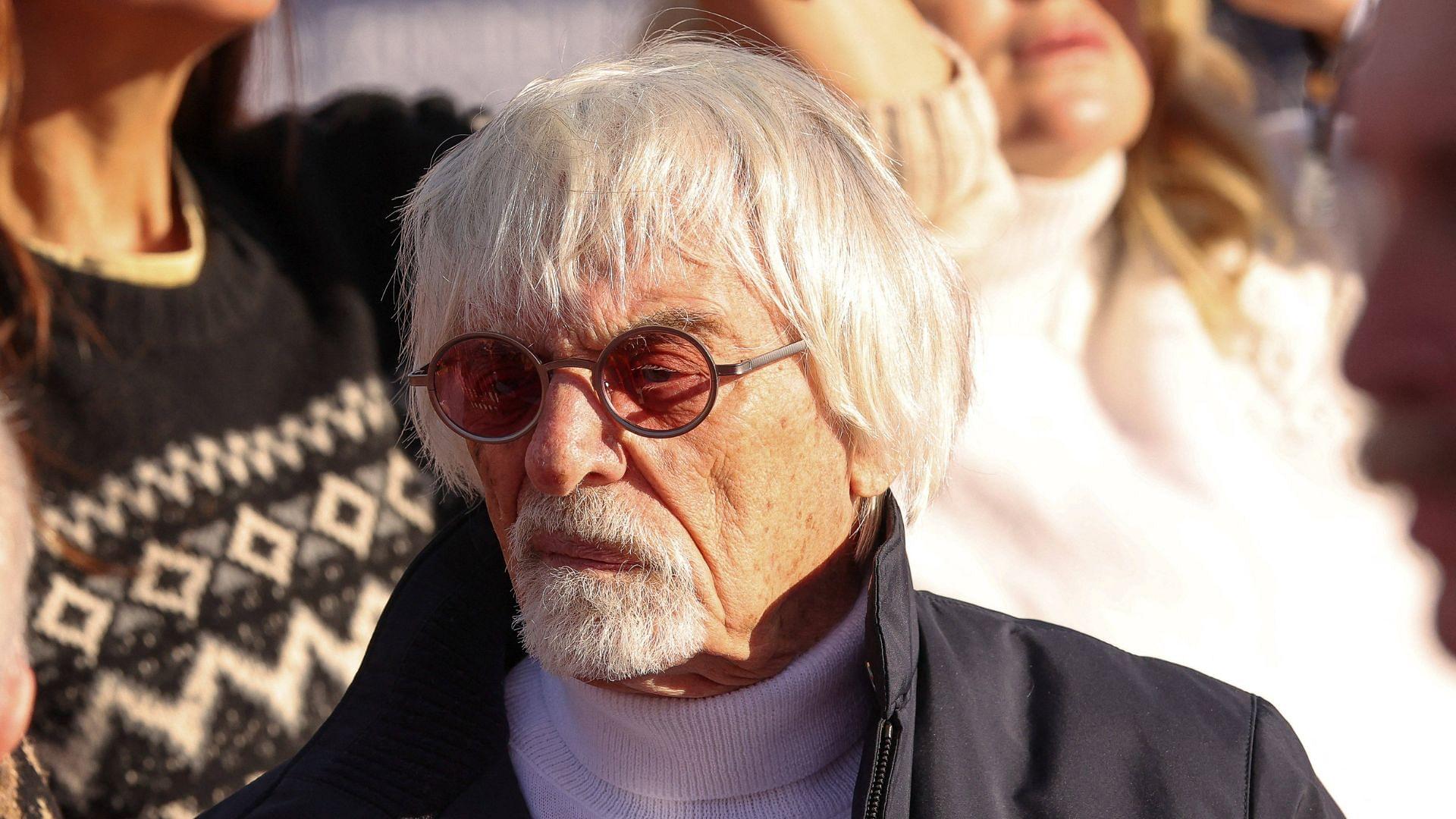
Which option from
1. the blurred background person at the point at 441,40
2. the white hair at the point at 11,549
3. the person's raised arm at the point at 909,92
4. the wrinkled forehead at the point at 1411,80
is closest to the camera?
the wrinkled forehead at the point at 1411,80

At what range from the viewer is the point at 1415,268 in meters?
0.37

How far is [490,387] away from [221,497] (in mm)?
878

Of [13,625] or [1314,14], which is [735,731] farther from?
[1314,14]

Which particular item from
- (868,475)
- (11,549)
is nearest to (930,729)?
(868,475)

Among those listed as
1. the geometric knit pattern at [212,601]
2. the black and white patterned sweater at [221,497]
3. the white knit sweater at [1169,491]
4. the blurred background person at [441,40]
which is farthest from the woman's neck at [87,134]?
the white knit sweater at [1169,491]

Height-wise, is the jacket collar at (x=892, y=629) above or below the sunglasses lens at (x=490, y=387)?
below

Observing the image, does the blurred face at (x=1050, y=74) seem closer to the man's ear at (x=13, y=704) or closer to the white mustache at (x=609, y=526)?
the white mustache at (x=609, y=526)

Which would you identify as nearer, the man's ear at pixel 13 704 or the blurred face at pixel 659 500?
the man's ear at pixel 13 704

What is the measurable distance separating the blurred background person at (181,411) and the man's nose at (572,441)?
901mm

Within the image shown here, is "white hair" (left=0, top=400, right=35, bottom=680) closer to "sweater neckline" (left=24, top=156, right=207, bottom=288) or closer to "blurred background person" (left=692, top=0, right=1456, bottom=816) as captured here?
"sweater neckline" (left=24, top=156, right=207, bottom=288)

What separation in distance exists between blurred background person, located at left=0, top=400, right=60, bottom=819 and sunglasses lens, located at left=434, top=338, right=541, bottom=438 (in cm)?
51

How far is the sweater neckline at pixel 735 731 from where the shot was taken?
5.88ft

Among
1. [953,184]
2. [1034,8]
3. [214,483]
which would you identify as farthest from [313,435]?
[1034,8]

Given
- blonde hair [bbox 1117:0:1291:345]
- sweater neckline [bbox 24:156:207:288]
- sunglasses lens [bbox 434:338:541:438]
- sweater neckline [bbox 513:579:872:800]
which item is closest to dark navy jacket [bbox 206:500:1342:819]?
sweater neckline [bbox 513:579:872:800]
